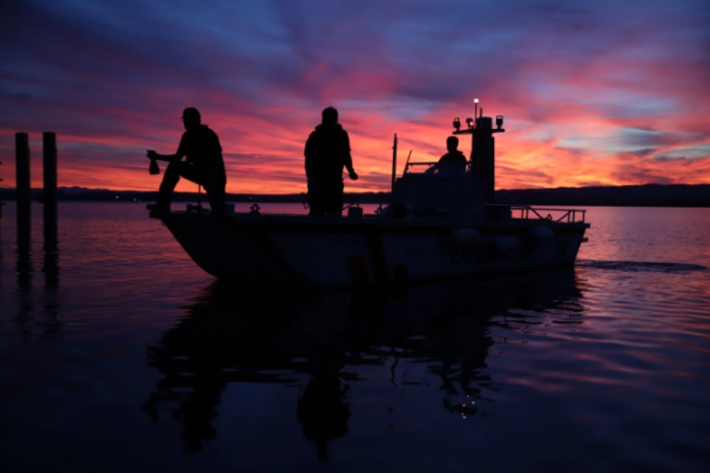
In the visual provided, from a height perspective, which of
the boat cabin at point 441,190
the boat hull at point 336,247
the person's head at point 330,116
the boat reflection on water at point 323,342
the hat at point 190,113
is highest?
the person's head at point 330,116

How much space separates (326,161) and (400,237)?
2031 mm

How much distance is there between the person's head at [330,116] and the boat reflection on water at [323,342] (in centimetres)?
300

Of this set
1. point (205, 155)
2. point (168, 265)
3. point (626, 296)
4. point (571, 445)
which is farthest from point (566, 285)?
point (168, 265)

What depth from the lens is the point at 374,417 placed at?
4.00 m

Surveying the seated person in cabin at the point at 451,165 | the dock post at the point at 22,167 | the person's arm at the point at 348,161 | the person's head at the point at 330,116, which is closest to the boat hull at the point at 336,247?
the person's arm at the point at 348,161

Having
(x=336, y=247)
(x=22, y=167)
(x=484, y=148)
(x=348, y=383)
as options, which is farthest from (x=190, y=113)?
(x=22, y=167)

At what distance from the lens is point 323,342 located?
251 inches

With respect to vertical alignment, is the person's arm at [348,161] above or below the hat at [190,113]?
below

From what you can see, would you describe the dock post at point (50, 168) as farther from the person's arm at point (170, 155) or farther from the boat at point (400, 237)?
the person's arm at point (170, 155)

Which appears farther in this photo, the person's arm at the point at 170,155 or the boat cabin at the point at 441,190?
the boat cabin at the point at 441,190

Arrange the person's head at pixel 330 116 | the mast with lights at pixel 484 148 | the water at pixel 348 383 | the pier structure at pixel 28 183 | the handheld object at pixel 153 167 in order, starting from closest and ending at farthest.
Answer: the water at pixel 348 383 → the handheld object at pixel 153 167 → the person's head at pixel 330 116 → the mast with lights at pixel 484 148 → the pier structure at pixel 28 183

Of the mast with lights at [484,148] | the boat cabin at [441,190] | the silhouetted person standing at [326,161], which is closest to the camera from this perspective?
the silhouetted person standing at [326,161]

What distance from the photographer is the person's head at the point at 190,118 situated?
8477 millimetres

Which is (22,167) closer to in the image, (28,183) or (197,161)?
(28,183)
